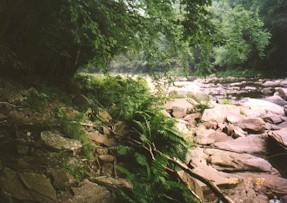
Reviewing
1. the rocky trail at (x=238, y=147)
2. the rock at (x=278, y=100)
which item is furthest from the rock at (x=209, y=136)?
the rock at (x=278, y=100)

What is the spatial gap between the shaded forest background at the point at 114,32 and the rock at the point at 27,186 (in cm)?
167

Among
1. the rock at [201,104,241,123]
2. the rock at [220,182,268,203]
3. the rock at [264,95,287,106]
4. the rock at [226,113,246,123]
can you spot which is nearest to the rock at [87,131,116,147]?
the rock at [220,182,268,203]

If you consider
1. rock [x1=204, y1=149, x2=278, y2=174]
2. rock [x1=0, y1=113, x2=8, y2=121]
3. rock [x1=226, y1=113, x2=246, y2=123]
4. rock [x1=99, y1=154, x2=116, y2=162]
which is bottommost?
rock [x1=204, y1=149, x2=278, y2=174]

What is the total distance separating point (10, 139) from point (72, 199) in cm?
121

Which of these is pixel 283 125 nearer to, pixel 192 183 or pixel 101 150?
pixel 192 183

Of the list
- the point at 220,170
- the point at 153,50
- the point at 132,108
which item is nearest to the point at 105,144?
the point at 132,108

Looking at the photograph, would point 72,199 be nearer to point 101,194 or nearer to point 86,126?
point 101,194

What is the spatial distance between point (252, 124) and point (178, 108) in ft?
7.51

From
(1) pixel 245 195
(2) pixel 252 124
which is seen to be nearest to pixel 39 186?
(1) pixel 245 195

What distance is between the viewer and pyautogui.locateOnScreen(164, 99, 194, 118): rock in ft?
29.5

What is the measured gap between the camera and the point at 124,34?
4.40 meters

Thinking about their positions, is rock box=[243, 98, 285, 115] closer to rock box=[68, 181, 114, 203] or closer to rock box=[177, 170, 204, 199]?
rock box=[177, 170, 204, 199]

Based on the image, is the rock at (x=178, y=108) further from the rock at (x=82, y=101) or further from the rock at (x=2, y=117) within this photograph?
the rock at (x=2, y=117)

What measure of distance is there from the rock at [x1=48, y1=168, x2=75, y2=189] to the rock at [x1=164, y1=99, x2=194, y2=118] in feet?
18.7
